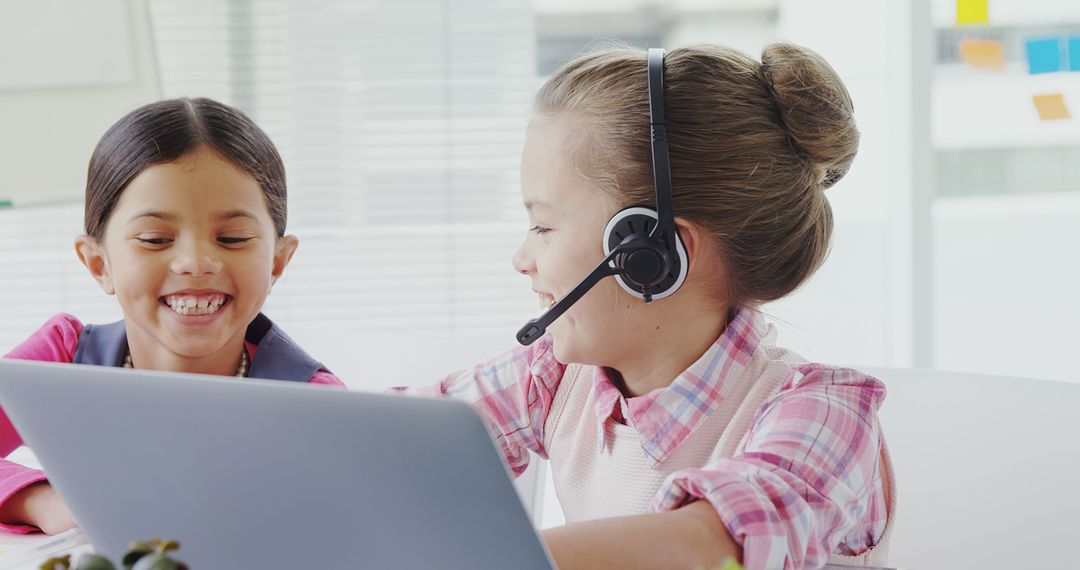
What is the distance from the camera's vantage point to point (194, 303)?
48.3 inches

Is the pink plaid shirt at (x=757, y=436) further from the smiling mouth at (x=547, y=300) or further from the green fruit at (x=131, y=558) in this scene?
the green fruit at (x=131, y=558)

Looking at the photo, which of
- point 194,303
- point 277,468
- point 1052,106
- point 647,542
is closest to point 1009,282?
point 1052,106

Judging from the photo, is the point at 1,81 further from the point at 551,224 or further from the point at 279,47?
the point at 551,224

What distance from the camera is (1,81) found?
2.03m

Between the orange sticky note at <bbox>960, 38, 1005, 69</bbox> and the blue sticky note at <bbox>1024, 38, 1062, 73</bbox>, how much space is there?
0.08 m

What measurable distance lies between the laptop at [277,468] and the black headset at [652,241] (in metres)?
0.50

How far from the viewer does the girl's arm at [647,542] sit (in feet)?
2.24

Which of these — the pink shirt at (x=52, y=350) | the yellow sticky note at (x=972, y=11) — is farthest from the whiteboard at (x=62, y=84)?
the yellow sticky note at (x=972, y=11)

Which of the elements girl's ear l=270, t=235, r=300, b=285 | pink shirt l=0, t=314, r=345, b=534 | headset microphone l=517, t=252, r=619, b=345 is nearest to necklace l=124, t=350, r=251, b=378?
pink shirt l=0, t=314, r=345, b=534

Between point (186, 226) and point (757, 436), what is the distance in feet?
2.22

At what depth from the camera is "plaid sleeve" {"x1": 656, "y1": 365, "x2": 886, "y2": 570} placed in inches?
29.4

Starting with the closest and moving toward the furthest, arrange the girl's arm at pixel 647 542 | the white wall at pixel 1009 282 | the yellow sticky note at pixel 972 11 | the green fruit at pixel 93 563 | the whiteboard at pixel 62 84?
the green fruit at pixel 93 563, the girl's arm at pixel 647 542, the whiteboard at pixel 62 84, the yellow sticky note at pixel 972 11, the white wall at pixel 1009 282

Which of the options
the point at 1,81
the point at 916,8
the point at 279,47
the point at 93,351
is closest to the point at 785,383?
the point at 93,351

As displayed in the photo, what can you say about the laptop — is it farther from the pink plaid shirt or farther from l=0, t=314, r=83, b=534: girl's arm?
l=0, t=314, r=83, b=534: girl's arm
